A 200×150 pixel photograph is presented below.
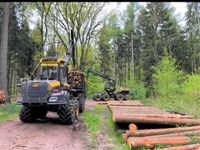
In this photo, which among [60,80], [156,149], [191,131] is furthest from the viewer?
[60,80]

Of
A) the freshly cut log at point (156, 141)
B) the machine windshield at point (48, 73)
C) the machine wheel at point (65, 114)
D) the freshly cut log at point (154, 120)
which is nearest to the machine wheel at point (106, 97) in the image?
the machine windshield at point (48, 73)

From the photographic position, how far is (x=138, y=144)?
7871 mm

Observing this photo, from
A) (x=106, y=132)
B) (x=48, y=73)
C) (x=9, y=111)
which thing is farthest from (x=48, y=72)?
(x=106, y=132)

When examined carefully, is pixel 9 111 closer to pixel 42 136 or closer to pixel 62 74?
pixel 62 74

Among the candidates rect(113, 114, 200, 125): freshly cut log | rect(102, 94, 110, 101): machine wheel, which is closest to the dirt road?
rect(113, 114, 200, 125): freshly cut log

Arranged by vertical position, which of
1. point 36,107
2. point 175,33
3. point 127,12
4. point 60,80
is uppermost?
Answer: point 127,12

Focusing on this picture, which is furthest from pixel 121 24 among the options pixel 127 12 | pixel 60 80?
pixel 60 80

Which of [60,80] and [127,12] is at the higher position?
[127,12]

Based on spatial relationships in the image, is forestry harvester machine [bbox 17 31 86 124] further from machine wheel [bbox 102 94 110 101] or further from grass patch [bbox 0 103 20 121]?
machine wheel [bbox 102 94 110 101]

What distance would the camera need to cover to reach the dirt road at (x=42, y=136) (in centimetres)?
896

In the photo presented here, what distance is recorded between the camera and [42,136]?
10492 mm

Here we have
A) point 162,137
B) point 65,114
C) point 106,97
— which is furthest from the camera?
point 106,97

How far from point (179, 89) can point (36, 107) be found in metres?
24.2

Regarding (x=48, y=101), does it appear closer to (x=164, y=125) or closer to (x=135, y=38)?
(x=164, y=125)
